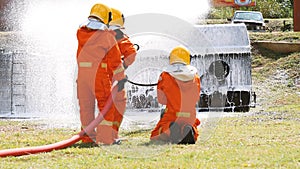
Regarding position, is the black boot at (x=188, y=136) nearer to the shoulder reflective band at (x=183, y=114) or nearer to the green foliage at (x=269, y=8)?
the shoulder reflective band at (x=183, y=114)

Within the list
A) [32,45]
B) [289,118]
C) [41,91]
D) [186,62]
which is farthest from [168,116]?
[32,45]

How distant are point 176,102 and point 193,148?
0.86 meters

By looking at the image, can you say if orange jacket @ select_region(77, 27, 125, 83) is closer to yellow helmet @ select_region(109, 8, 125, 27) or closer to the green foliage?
yellow helmet @ select_region(109, 8, 125, 27)

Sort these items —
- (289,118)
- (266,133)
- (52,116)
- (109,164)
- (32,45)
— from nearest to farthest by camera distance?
1. (109,164)
2. (266,133)
3. (289,118)
4. (52,116)
5. (32,45)

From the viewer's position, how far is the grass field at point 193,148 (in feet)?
19.3

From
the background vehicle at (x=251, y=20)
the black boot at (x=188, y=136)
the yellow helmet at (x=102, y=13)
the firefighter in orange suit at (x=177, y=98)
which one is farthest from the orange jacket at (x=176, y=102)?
the background vehicle at (x=251, y=20)

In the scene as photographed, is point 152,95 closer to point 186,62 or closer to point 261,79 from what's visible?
point 186,62

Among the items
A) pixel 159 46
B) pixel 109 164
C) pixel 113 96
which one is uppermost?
pixel 159 46

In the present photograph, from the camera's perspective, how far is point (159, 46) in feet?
43.1

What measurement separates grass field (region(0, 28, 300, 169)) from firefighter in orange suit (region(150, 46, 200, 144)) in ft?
0.90

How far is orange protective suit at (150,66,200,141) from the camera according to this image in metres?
7.63

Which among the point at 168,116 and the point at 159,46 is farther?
the point at 159,46

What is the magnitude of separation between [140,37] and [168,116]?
5610 millimetres

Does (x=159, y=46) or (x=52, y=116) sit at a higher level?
(x=159, y=46)
